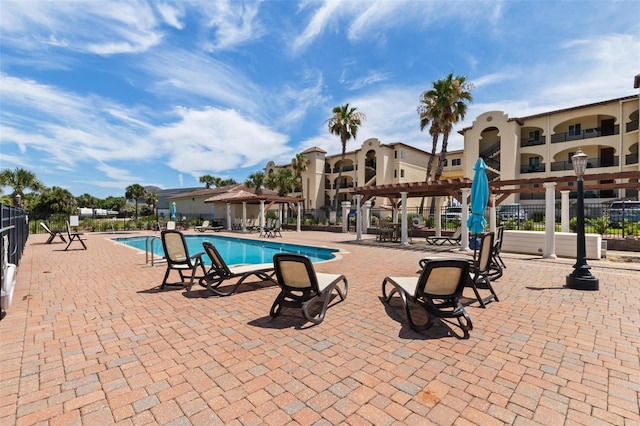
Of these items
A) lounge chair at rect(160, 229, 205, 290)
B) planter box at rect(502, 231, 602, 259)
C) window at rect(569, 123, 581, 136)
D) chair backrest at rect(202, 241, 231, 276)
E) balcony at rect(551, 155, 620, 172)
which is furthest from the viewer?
window at rect(569, 123, 581, 136)

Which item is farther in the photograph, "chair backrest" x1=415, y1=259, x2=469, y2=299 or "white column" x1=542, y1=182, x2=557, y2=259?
"white column" x1=542, y1=182, x2=557, y2=259

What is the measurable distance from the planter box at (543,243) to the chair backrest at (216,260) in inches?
419

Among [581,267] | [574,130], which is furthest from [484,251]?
[574,130]

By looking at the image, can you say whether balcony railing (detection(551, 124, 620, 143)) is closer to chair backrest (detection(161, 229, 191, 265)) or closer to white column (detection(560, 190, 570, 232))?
white column (detection(560, 190, 570, 232))

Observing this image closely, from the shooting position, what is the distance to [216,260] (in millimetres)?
5750

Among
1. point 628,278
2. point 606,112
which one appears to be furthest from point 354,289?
point 606,112

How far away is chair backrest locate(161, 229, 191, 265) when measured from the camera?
599 cm

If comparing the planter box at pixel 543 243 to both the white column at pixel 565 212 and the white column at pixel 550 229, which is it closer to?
the white column at pixel 550 229

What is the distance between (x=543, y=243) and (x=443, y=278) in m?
9.39

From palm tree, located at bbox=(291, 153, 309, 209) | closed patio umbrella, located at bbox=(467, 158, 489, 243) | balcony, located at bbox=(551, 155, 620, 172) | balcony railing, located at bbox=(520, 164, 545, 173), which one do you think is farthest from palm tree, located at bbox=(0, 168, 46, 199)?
balcony, located at bbox=(551, 155, 620, 172)

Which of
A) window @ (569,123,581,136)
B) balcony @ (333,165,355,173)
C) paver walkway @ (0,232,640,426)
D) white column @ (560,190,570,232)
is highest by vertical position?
window @ (569,123,581,136)

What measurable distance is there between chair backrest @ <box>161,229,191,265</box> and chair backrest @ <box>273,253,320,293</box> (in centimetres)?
266

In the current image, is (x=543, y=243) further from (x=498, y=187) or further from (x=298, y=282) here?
(x=298, y=282)

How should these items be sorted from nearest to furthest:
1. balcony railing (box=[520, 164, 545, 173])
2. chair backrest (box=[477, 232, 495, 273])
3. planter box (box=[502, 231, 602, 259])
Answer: chair backrest (box=[477, 232, 495, 273])
planter box (box=[502, 231, 602, 259])
balcony railing (box=[520, 164, 545, 173])
